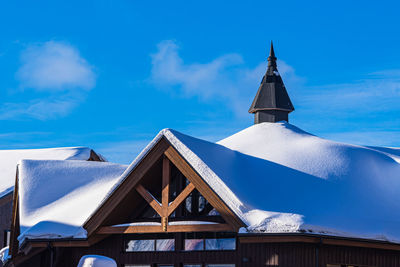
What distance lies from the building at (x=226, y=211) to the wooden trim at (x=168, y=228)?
3cm

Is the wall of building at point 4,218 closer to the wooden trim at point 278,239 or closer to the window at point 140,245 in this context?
the window at point 140,245

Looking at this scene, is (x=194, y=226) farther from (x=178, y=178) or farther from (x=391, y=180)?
(x=391, y=180)

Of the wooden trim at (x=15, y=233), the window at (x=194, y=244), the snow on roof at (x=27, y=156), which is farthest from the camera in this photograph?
the snow on roof at (x=27, y=156)

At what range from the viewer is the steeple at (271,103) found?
24.4m

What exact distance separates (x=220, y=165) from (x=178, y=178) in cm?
141

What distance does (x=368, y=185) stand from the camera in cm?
1684

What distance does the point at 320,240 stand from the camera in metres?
13.9

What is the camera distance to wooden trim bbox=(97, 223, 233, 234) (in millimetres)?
14586

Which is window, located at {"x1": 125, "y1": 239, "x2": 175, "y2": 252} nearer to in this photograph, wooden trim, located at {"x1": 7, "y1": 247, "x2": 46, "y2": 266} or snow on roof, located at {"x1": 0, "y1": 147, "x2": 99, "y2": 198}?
wooden trim, located at {"x1": 7, "y1": 247, "x2": 46, "y2": 266}

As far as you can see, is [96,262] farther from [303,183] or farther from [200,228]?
[303,183]

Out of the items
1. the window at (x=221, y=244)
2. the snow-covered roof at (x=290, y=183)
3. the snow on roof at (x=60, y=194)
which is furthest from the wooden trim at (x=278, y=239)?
the snow on roof at (x=60, y=194)

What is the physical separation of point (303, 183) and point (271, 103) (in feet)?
28.4

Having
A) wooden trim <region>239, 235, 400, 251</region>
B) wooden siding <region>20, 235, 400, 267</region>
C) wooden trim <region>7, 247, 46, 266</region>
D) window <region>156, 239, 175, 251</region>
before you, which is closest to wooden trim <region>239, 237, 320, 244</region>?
wooden trim <region>239, 235, 400, 251</region>

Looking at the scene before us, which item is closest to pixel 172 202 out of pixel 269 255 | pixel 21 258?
pixel 269 255
